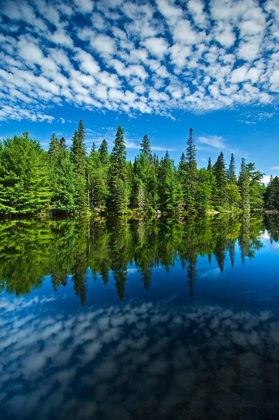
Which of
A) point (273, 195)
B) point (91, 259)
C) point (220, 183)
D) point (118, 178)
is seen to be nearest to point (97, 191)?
point (118, 178)

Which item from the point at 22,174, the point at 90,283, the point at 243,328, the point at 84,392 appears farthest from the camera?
the point at 22,174

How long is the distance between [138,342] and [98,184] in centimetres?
4492

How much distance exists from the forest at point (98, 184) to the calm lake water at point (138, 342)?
2731 centimetres

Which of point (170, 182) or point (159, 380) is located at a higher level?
point (170, 182)

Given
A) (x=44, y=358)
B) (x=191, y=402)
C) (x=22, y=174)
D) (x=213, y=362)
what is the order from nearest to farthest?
(x=191, y=402)
(x=213, y=362)
(x=44, y=358)
(x=22, y=174)

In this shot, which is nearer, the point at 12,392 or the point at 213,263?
the point at 12,392

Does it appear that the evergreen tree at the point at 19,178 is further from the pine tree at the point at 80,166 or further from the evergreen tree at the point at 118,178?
the evergreen tree at the point at 118,178

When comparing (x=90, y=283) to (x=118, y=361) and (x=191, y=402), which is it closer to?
(x=118, y=361)

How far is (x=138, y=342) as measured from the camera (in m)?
4.35

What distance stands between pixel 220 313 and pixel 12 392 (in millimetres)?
4694

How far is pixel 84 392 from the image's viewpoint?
3.21 m

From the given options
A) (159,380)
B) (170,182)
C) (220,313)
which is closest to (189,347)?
(159,380)

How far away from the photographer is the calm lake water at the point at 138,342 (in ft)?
9.77

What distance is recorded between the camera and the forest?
107 ft
